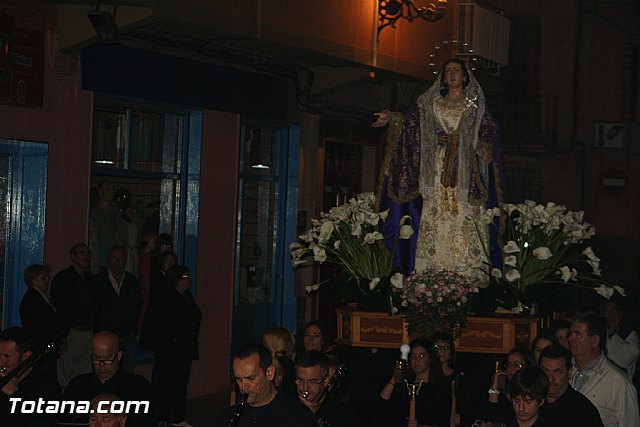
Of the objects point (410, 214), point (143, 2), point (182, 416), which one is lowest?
point (182, 416)

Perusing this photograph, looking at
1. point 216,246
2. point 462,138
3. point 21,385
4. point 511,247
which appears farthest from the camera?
point 216,246

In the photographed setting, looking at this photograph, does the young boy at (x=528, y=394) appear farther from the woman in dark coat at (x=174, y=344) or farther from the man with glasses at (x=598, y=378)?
the woman in dark coat at (x=174, y=344)

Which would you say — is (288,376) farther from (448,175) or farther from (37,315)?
(37,315)

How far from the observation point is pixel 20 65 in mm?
12875

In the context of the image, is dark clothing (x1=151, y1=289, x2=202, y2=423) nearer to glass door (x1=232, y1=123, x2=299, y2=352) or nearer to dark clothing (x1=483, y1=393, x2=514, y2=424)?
glass door (x1=232, y1=123, x2=299, y2=352)

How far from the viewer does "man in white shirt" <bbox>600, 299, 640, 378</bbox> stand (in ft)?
38.6

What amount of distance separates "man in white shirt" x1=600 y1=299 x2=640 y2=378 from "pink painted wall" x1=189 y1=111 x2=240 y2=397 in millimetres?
5528

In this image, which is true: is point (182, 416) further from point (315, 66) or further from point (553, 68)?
point (553, 68)

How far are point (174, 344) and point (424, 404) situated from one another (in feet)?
15.6

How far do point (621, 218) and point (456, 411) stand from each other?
19.8 m

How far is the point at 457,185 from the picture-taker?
11234 mm

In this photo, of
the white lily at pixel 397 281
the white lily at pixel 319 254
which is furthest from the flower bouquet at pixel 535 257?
the white lily at pixel 319 254

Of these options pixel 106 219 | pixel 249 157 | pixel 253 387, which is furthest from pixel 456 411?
pixel 249 157

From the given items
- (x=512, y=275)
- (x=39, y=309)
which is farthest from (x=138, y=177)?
(x=512, y=275)
